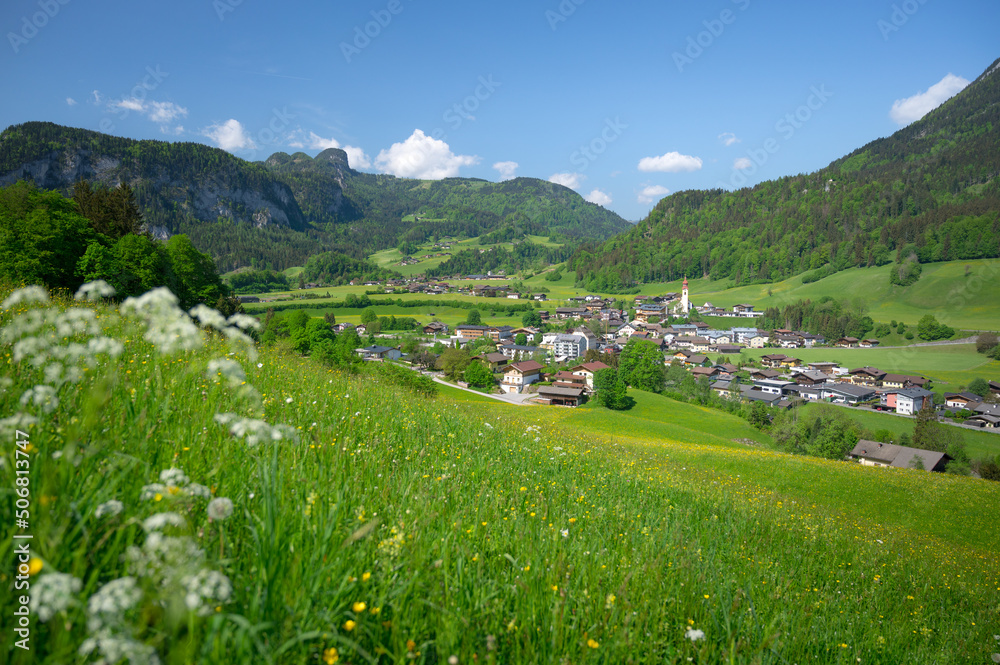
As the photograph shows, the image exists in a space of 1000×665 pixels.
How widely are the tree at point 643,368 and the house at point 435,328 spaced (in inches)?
2290

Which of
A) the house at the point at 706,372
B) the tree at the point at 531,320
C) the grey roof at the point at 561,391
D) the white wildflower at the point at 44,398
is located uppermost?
the white wildflower at the point at 44,398

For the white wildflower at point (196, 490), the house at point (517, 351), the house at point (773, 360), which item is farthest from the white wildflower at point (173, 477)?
the house at point (773, 360)

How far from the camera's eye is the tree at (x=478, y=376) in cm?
7956

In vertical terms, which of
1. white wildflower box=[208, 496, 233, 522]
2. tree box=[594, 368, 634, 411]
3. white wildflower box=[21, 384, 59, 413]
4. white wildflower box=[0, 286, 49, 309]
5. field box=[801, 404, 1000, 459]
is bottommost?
field box=[801, 404, 1000, 459]

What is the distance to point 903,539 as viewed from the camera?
424 inches

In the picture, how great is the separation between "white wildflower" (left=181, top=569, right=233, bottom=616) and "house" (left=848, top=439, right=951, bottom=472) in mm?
50140

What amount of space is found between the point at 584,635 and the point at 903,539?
40.9 ft

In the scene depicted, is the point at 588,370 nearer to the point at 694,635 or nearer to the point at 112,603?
the point at 694,635

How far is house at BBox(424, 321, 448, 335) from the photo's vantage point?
421 ft

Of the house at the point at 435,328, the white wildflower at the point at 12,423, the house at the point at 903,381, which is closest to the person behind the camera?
the white wildflower at the point at 12,423

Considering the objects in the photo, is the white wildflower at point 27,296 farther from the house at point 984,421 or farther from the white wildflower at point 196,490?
the house at point 984,421

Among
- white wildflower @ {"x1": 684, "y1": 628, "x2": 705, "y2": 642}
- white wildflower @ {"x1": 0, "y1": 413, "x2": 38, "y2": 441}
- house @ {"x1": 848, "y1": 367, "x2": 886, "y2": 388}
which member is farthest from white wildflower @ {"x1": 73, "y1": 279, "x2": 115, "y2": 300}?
house @ {"x1": 848, "y1": 367, "x2": 886, "y2": 388}

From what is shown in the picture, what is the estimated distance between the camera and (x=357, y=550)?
2584mm

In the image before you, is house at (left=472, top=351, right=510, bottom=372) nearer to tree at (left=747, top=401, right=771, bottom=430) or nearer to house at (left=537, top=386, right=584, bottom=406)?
house at (left=537, top=386, right=584, bottom=406)
